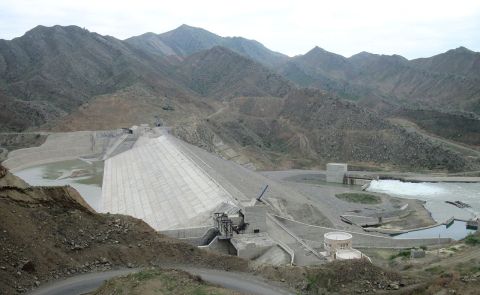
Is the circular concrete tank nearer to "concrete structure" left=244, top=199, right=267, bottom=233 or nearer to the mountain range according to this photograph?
"concrete structure" left=244, top=199, right=267, bottom=233

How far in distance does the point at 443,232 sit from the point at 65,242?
3611cm

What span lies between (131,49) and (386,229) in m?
143

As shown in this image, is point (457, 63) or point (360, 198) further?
point (457, 63)

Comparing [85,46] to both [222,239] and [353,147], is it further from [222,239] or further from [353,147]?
[222,239]

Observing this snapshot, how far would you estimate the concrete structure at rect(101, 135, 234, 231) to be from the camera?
3575 cm

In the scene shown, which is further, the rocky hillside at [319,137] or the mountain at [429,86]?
the mountain at [429,86]

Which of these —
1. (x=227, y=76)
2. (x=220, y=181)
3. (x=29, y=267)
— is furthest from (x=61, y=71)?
(x=29, y=267)

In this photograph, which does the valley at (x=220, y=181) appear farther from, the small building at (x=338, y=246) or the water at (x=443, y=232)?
the water at (x=443, y=232)

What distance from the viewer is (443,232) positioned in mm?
46062

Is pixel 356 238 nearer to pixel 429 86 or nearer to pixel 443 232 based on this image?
pixel 443 232

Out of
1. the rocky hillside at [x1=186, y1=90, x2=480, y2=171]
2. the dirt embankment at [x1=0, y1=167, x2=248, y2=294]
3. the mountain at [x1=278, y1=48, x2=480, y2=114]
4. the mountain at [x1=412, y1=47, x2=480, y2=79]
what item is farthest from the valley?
the mountain at [x1=412, y1=47, x2=480, y2=79]

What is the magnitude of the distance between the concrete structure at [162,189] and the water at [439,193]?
2511cm

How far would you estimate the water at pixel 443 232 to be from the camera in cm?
4400

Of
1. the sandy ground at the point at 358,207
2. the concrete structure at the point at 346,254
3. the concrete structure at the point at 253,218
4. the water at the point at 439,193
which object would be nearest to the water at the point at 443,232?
the sandy ground at the point at 358,207
